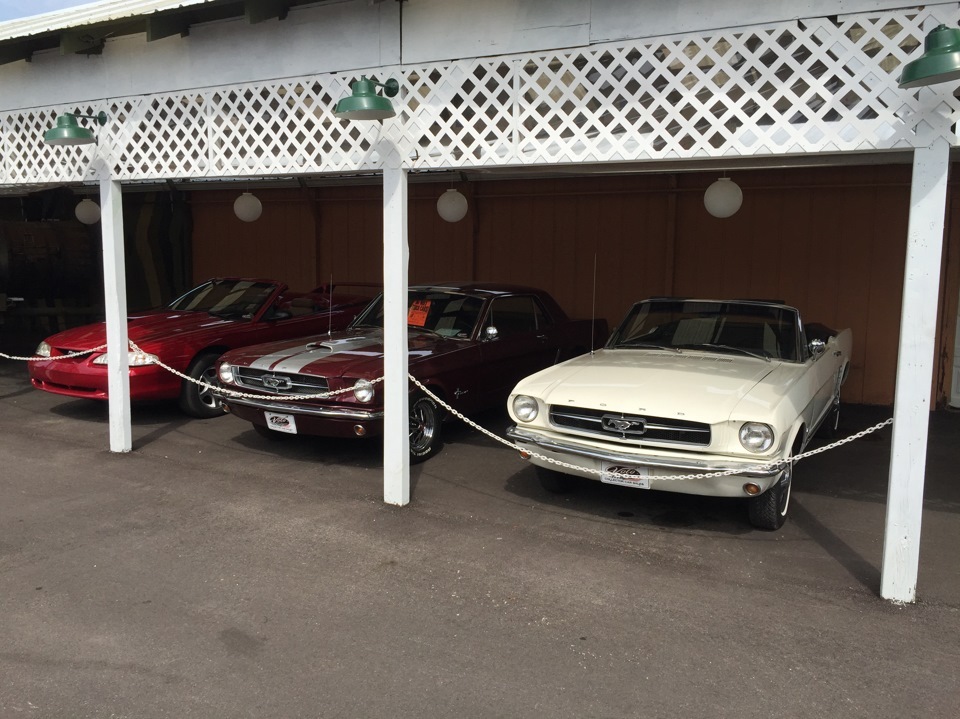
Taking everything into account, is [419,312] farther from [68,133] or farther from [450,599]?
[450,599]

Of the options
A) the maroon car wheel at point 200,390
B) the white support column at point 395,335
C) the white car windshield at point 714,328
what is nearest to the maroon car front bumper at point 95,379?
the maroon car wheel at point 200,390

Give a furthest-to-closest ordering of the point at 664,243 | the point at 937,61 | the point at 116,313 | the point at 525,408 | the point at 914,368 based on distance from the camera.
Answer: the point at 664,243 < the point at 116,313 < the point at 525,408 < the point at 914,368 < the point at 937,61

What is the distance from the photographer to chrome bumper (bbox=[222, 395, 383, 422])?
618cm

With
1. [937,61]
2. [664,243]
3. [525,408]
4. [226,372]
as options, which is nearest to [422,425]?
[525,408]

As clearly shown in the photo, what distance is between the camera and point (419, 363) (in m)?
6.57

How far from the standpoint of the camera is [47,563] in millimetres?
4520

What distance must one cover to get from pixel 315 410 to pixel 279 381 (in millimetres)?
509

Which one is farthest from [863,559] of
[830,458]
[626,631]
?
[830,458]

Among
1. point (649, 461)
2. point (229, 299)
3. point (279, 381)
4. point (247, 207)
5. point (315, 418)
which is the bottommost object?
point (315, 418)

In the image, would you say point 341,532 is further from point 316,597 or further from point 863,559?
point 863,559

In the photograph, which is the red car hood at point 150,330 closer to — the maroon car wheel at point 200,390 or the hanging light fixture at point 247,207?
the maroon car wheel at point 200,390

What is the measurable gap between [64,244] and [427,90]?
11868 millimetres

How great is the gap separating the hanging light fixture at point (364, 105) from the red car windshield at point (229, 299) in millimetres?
4508

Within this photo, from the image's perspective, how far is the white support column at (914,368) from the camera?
153 inches
